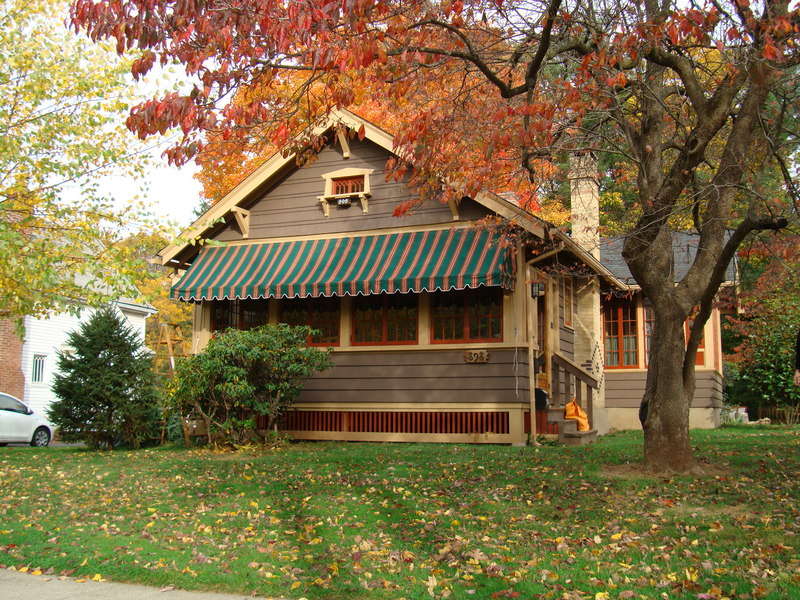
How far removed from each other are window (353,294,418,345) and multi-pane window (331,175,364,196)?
2.21m

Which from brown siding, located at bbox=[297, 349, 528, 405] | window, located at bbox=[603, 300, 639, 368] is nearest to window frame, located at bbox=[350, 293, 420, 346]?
brown siding, located at bbox=[297, 349, 528, 405]

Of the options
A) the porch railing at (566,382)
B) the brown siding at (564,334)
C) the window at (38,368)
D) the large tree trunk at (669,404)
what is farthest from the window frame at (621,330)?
the window at (38,368)

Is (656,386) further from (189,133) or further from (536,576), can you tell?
(189,133)

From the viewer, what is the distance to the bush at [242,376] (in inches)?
510

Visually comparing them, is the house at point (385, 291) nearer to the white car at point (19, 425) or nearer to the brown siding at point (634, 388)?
the brown siding at point (634, 388)

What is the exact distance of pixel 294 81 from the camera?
914 inches

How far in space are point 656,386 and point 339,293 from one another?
630 cm

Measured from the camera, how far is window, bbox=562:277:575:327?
17312 millimetres

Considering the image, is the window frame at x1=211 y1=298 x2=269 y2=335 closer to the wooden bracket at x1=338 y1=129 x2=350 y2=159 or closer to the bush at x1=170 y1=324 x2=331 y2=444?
the bush at x1=170 y1=324 x2=331 y2=444

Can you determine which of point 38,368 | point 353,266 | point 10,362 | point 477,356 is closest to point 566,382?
point 477,356

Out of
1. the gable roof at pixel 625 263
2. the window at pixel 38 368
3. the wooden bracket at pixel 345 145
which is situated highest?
the wooden bracket at pixel 345 145

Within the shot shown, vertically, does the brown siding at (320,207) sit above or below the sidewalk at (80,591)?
above

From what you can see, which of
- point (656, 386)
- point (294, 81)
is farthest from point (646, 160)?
point (294, 81)

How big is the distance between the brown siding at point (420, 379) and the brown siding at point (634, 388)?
7310 millimetres
